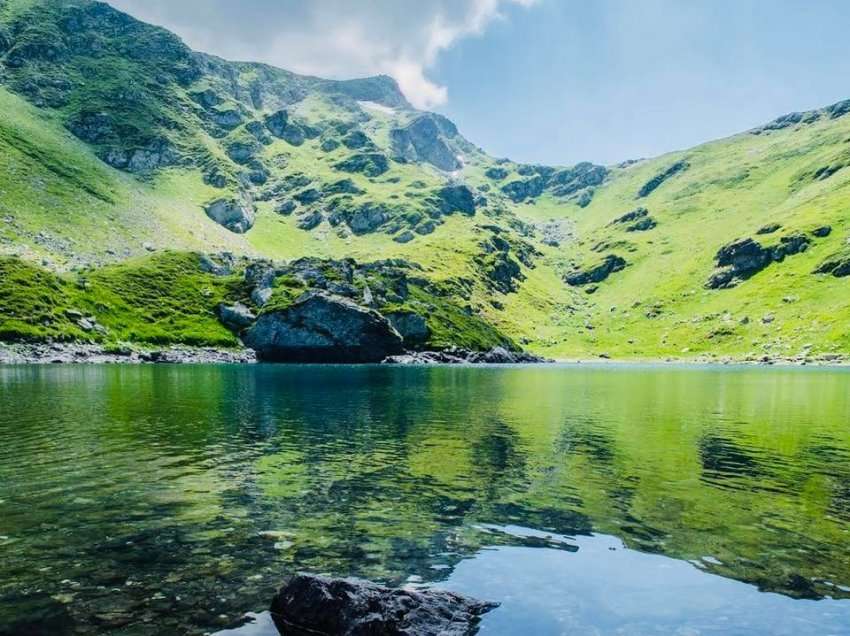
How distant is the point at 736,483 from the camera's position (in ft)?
121

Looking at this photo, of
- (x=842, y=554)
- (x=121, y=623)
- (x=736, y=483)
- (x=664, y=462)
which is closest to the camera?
(x=121, y=623)

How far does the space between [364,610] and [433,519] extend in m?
11.8

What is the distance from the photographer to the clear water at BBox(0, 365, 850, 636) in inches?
731

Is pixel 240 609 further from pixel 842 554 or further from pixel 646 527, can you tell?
pixel 842 554

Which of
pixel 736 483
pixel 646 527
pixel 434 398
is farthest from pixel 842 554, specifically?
pixel 434 398

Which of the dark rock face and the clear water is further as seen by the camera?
the clear water

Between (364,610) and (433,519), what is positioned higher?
(364,610)

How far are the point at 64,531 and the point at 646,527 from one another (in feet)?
84.2

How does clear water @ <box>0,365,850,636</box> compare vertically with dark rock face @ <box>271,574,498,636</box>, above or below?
below

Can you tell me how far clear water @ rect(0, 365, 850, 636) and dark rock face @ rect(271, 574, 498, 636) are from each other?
798 mm

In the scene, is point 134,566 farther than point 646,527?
No

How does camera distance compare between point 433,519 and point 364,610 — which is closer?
point 364,610

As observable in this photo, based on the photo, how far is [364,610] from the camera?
16609mm

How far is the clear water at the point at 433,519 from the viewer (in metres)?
18.6
